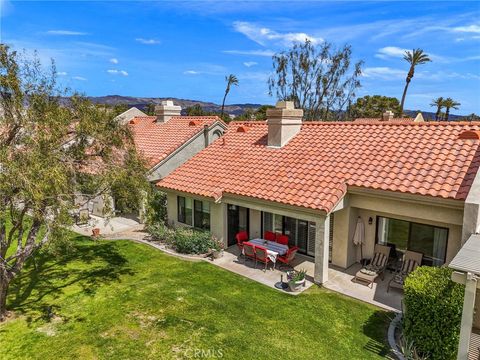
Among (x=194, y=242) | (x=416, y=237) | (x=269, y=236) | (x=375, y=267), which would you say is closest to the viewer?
(x=416, y=237)

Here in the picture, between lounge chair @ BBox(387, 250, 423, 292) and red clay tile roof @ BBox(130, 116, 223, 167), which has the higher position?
red clay tile roof @ BBox(130, 116, 223, 167)

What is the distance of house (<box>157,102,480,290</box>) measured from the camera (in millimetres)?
13047

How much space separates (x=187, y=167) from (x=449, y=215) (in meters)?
13.7

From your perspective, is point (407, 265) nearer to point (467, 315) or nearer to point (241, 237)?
point (467, 315)

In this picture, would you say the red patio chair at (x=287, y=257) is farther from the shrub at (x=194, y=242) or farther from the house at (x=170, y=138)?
the house at (x=170, y=138)

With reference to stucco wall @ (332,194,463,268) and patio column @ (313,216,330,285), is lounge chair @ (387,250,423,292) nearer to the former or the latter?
stucco wall @ (332,194,463,268)

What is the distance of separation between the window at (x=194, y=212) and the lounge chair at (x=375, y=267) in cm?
832

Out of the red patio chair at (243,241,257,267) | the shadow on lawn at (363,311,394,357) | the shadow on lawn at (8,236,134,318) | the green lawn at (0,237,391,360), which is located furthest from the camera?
the red patio chair at (243,241,257,267)

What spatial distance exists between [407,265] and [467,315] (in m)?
5.81

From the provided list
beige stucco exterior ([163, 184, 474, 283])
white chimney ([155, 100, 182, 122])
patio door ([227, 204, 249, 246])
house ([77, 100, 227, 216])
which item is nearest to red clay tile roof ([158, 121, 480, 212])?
beige stucco exterior ([163, 184, 474, 283])

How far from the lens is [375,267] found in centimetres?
1459

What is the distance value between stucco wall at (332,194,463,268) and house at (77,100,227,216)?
39.0 feet

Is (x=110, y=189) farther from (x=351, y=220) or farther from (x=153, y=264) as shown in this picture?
(x=351, y=220)

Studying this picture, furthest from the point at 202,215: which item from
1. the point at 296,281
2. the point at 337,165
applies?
the point at 337,165
